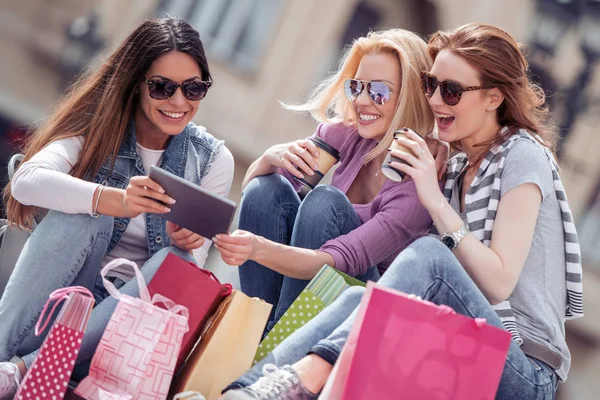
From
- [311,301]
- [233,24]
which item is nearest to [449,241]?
[311,301]

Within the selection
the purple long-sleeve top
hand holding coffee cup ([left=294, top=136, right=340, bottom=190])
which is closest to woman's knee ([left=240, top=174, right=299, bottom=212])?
hand holding coffee cup ([left=294, top=136, right=340, bottom=190])

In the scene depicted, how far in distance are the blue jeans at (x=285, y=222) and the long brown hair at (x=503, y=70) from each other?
460 millimetres

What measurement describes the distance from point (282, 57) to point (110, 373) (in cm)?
1347

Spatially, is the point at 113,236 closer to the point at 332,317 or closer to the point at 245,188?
the point at 245,188

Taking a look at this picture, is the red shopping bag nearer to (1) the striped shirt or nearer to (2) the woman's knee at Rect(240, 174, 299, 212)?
(2) the woman's knee at Rect(240, 174, 299, 212)

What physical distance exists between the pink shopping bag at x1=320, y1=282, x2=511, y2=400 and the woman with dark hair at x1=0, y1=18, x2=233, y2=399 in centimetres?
64

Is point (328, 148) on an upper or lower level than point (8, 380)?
upper

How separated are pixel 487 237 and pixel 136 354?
101 cm

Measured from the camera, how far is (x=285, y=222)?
3158 mm

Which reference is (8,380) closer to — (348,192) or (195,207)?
(195,207)

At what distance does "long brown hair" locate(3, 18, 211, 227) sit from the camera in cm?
295

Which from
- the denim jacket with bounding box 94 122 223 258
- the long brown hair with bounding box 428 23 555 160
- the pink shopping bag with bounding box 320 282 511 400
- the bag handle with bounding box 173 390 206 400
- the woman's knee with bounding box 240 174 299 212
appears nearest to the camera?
the pink shopping bag with bounding box 320 282 511 400

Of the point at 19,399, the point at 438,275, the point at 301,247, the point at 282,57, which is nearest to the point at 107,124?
the point at 301,247

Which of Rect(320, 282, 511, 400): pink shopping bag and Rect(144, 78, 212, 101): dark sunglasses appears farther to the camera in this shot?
Rect(144, 78, 212, 101): dark sunglasses
